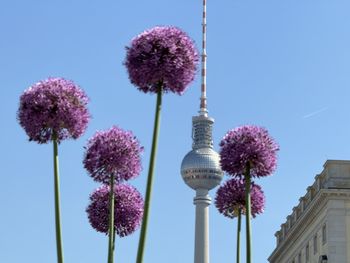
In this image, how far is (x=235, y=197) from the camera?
2031cm

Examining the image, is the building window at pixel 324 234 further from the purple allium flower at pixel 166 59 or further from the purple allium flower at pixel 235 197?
the purple allium flower at pixel 166 59

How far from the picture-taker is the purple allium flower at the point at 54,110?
16406 millimetres

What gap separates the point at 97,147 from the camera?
1792cm

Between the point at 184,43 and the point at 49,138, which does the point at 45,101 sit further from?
the point at 184,43

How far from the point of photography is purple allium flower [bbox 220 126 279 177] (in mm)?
18766

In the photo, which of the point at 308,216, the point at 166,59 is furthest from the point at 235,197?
the point at 308,216

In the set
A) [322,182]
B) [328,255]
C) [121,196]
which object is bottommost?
[121,196]

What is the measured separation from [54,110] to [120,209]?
304 cm

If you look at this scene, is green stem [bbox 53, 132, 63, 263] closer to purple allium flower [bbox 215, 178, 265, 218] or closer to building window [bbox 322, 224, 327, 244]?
purple allium flower [bbox 215, 178, 265, 218]

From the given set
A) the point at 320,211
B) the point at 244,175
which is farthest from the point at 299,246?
the point at 244,175

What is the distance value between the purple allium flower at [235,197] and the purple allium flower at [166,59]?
169 inches

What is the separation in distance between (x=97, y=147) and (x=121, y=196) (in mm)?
1382

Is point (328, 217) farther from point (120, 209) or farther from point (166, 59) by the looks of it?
point (166, 59)

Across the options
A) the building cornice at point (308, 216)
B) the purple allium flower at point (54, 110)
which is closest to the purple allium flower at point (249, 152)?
the purple allium flower at point (54, 110)
